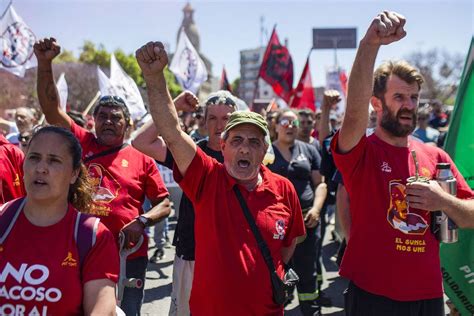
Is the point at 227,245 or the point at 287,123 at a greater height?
the point at 287,123

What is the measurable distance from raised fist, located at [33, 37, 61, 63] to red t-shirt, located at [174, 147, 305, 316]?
4.69ft

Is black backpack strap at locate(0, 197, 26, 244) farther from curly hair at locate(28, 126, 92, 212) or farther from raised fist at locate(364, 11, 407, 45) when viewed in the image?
raised fist at locate(364, 11, 407, 45)

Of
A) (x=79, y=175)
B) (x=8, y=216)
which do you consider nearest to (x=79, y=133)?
(x=79, y=175)

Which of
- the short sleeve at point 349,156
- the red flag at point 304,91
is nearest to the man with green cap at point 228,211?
the short sleeve at point 349,156

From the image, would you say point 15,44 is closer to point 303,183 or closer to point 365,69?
point 303,183

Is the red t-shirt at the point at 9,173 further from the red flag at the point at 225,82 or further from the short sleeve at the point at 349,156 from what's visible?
the red flag at the point at 225,82


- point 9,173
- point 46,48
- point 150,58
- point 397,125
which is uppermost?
point 46,48

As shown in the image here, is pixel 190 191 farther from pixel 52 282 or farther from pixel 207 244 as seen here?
pixel 52 282

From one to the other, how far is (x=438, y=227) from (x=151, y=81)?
1734mm

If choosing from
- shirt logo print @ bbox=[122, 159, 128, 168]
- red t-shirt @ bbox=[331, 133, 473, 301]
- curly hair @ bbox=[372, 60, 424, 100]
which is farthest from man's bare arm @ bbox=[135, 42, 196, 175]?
shirt logo print @ bbox=[122, 159, 128, 168]

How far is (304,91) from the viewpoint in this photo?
39.2 ft

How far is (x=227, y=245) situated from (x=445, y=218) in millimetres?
1190

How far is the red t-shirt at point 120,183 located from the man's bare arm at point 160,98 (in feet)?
4.39

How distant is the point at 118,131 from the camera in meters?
3.97
